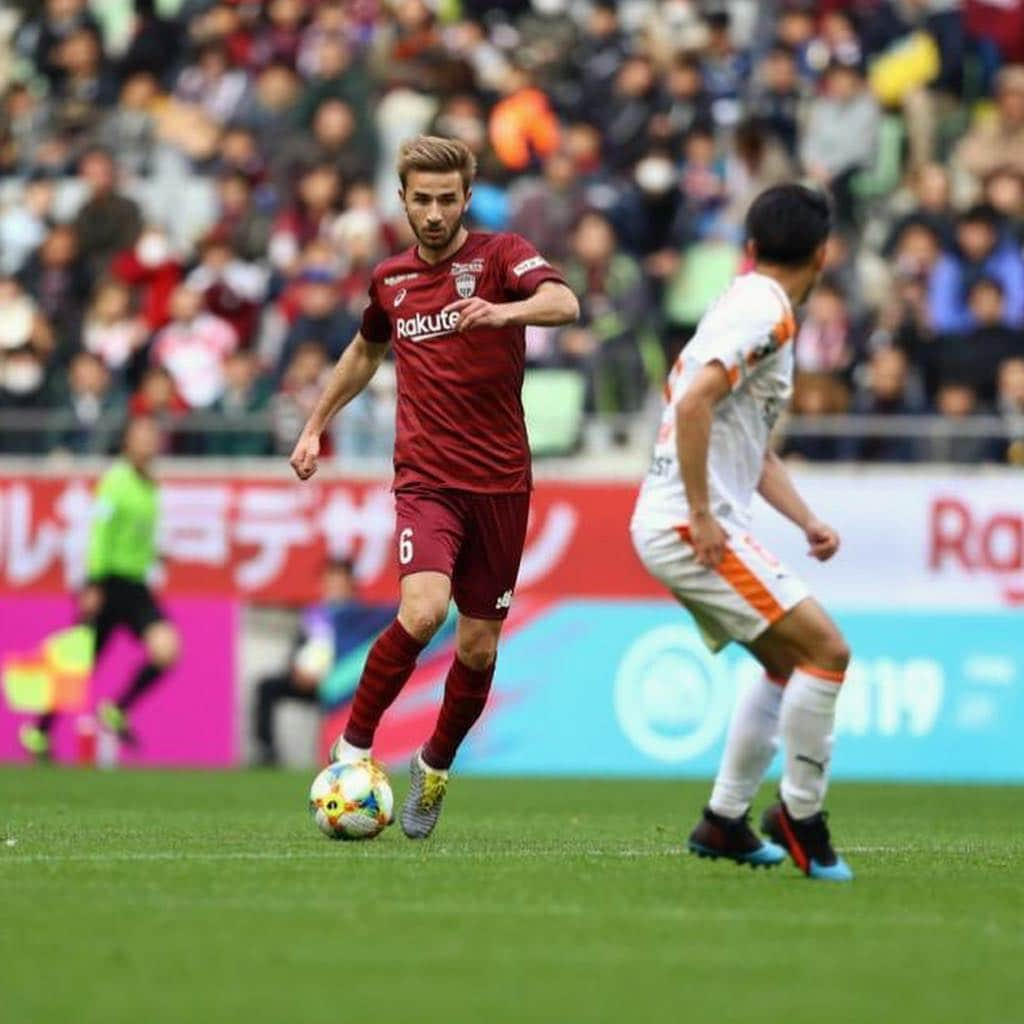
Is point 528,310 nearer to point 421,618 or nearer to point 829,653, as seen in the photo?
point 421,618

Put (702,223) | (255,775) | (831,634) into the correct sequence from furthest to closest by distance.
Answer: (702,223)
(255,775)
(831,634)

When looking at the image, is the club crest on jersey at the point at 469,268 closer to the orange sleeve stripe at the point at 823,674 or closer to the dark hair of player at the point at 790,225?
the dark hair of player at the point at 790,225

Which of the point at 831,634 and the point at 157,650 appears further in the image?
the point at 157,650

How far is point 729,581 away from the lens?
8.79 metres

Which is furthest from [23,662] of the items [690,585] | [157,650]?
[690,585]

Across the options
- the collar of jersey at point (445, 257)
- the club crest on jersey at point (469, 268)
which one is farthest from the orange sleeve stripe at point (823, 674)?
the collar of jersey at point (445, 257)

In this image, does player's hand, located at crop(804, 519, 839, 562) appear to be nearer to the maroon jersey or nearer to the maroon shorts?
the maroon shorts

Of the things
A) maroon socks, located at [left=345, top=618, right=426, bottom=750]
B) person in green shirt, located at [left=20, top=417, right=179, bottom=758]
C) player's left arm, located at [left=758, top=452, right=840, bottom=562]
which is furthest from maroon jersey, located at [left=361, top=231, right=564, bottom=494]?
person in green shirt, located at [left=20, top=417, right=179, bottom=758]

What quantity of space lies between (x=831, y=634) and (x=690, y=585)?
18.7 inches

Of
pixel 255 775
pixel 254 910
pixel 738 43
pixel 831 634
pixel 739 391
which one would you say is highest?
pixel 738 43

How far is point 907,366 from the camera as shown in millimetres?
19656

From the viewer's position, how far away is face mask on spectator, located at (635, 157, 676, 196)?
70.0 ft

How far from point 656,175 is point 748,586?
12.9 m

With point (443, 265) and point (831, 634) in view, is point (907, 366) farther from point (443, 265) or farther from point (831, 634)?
point (831, 634)
